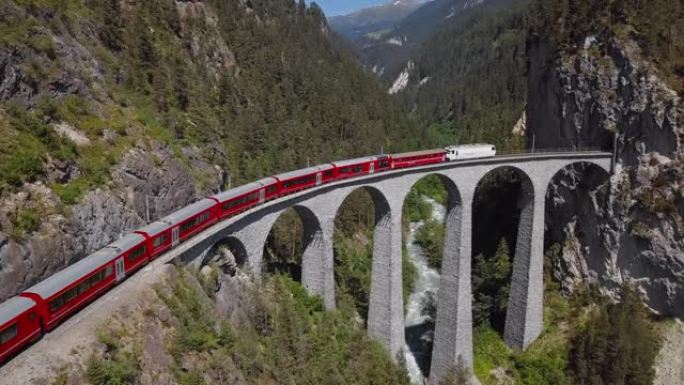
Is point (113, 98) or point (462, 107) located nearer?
point (113, 98)

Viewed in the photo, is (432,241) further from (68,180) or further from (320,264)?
(68,180)

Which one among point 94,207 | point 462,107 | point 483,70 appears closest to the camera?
point 94,207

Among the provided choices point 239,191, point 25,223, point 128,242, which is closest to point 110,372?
point 128,242

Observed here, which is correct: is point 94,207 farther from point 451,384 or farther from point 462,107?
Answer: point 462,107

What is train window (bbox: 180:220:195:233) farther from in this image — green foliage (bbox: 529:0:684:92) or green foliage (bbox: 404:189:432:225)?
green foliage (bbox: 404:189:432:225)

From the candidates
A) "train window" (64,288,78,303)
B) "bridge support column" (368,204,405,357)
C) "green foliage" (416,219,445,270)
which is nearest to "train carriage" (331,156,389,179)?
"bridge support column" (368,204,405,357)

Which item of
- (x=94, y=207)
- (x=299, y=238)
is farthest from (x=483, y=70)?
(x=94, y=207)
